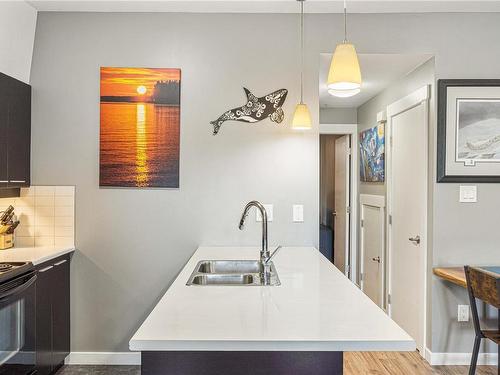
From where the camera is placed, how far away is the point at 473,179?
281 centimetres

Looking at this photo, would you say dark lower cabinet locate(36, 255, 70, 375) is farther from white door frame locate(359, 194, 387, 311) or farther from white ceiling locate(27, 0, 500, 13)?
white door frame locate(359, 194, 387, 311)

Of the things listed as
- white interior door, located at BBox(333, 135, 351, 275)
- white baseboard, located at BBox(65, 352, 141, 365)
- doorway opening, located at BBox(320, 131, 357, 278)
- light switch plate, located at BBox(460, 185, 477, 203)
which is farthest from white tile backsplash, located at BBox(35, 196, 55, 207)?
white interior door, located at BBox(333, 135, 351, 275)

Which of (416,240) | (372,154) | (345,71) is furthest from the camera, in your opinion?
(372,154)

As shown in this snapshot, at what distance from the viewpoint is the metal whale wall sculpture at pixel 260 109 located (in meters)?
2.83

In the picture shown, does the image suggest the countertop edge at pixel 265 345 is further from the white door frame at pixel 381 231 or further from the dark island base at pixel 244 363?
the white door frame at pixel 381 231

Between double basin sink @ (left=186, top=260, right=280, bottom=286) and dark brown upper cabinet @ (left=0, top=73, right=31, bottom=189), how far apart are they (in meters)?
1.38

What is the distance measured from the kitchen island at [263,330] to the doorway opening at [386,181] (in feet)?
5.49

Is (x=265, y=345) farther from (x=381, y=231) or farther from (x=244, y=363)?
(x=381, y=231)

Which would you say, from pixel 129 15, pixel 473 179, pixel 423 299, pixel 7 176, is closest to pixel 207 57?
pixel 129 15

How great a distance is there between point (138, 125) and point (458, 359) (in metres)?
2.78

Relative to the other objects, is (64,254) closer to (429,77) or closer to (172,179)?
(172,179)

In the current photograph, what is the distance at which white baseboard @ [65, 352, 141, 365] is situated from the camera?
9.23 ft

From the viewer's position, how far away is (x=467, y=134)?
280cm

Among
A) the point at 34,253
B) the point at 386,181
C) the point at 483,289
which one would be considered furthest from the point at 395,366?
the point at 34,253
